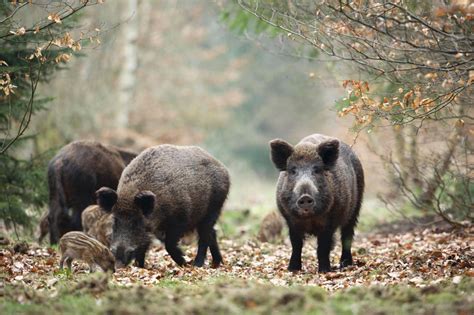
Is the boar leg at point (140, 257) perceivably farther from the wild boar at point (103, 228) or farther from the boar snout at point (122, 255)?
the wild boar at point (103, 228)

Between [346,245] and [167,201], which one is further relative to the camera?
[346,245]

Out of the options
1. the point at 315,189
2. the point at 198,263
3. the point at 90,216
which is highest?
the point at 315,189

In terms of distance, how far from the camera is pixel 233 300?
655 centimetres

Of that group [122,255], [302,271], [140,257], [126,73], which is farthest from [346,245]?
[126,73]

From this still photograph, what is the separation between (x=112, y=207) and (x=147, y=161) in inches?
38.4

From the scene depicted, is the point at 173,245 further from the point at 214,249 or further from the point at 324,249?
the point at 324,249

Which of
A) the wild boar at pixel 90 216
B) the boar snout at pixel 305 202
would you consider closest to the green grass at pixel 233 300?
the boar snout at pixel 305 202

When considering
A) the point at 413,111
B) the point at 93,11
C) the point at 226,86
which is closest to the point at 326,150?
the point at 413,111

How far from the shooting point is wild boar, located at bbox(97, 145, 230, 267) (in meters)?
10.4

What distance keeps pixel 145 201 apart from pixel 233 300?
157 inches

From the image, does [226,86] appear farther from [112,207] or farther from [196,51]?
[112,207]

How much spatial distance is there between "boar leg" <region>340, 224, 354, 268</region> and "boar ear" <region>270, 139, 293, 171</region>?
1785mm

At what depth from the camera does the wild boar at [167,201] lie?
10430mm

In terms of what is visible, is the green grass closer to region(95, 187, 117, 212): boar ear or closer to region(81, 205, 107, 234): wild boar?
region(95, 187, 117, 212): boar ear
